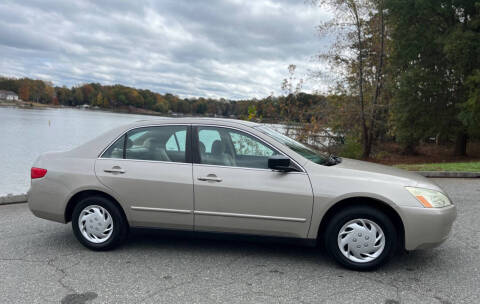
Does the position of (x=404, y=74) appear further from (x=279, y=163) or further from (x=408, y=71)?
(x=279, y=163)

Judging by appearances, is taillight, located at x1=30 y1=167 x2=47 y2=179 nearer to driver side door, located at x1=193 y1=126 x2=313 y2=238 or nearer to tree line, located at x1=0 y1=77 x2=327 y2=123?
driver side door, located at x1=193 y1=126 x2=313 y2=238

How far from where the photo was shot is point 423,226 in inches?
151

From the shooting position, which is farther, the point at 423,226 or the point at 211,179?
the point at 211,179

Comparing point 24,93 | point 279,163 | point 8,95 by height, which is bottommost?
point 279,163

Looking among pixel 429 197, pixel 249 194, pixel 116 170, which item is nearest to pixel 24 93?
pixel 116 170

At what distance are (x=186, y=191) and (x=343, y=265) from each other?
6.03 feet


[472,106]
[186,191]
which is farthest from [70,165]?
[472,106]

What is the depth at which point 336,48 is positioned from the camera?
870 inches

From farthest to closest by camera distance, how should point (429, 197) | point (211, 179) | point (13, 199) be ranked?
point (13, 199)
point (211, 179)
point (429, 197)

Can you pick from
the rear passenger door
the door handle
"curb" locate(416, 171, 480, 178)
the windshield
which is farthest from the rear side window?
"curb" locate(416, 171, 480, 178)

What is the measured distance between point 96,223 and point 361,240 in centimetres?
295

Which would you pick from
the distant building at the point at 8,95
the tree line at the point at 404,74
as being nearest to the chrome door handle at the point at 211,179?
the tree line at the point at 404,74

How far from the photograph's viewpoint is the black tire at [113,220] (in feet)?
14.5

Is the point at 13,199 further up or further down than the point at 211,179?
further down
